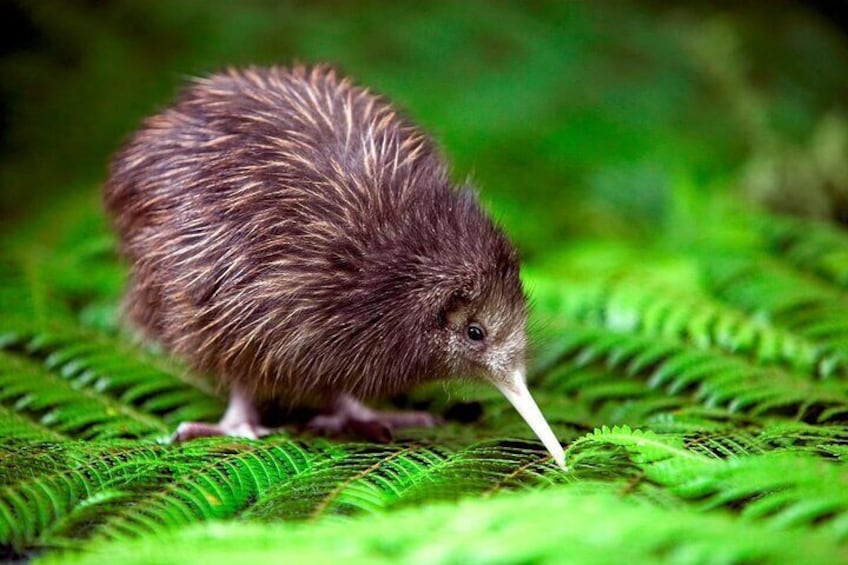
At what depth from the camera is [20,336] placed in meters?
3.18

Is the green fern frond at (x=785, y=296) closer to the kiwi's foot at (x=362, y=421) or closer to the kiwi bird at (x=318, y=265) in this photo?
the kiwi bird at (x=318, y=265)

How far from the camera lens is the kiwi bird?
268 cm

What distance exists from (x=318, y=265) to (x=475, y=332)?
50cm

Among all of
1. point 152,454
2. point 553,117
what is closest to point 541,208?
point 553,117

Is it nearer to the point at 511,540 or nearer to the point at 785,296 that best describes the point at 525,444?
the point at 511,540

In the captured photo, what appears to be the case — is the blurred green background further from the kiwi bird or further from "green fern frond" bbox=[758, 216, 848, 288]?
the kiwi bird

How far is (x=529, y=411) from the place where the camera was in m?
2.66

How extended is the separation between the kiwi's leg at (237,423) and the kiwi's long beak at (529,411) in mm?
766

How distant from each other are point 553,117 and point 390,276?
352 cm

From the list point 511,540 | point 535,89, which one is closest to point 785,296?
point 511,540

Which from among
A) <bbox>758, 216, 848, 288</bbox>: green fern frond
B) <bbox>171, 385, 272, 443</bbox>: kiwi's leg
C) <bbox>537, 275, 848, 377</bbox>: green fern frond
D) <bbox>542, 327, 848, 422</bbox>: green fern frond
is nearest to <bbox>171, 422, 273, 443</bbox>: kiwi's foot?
<bbox>171, 385, 272, 443</bbox>: kiwi's leg

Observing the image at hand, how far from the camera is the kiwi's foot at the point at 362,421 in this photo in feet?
9.77

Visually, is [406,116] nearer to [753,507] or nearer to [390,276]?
[390,276]

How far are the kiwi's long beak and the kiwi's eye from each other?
0.48 feet
